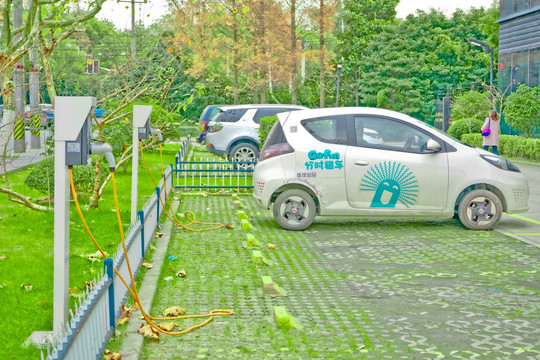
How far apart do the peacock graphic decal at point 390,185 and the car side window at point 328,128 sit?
0.65m

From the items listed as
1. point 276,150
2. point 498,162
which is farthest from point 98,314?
point 498,162

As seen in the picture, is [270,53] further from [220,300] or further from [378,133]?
[220,300]

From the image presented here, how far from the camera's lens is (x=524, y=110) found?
3328 centimetres

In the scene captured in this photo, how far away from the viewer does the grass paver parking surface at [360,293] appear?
20.7 ft

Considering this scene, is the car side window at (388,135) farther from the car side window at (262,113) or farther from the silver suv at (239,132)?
the car side window at (262,113)

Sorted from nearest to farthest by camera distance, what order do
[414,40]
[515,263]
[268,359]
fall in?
[268,359] → [515,263] → [414,40]

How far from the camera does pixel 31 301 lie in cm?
747

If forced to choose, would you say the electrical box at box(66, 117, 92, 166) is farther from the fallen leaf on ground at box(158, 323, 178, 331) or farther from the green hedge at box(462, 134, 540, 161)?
the green hedge at box(462, 134, 540, 161)

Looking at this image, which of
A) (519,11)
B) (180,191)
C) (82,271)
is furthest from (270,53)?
(82,271)

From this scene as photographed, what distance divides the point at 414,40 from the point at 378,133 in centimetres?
5060

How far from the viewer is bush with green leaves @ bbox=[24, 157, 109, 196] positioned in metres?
13.5

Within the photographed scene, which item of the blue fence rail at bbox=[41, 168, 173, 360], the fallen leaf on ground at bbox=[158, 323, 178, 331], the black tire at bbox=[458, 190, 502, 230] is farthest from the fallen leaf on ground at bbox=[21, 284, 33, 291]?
the black tire at bbox=[458, 190, 502, 230]

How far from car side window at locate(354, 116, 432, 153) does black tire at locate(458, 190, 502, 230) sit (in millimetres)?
975

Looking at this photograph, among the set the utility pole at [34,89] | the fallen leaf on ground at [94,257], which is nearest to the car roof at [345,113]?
the fallen leaf on ground at [94,257]
